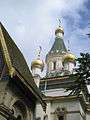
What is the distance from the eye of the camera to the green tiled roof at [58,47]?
3425cm

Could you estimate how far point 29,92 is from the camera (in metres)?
14.9

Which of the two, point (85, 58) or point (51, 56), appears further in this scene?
point (51, 56)

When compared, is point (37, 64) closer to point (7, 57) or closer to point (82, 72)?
point (7, 57)

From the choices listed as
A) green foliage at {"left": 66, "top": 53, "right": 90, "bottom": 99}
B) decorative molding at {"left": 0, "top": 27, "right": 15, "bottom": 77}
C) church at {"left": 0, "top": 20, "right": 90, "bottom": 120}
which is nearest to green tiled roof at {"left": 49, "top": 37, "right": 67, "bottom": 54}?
church at {"left": 0, "top": 20, "right": 90, "bottom": 120}

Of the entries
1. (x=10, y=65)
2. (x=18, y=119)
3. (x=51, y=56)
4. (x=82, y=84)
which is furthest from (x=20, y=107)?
(x=51, y=56)

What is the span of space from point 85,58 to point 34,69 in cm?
1993

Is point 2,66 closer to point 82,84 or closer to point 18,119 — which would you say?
point 18,119

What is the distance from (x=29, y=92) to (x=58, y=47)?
20.1 m

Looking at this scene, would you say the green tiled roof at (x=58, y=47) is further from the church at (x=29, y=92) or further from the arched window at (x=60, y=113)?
the arched window at (x=60, y=113)

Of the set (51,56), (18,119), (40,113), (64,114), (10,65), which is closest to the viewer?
(10,65)

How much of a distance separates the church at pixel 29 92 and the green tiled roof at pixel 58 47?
497 centimetres

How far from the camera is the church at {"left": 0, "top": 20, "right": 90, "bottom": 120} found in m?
13.1

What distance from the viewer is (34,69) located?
27875mm

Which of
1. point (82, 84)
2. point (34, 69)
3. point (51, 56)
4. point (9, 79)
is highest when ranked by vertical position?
point (51, 56)
